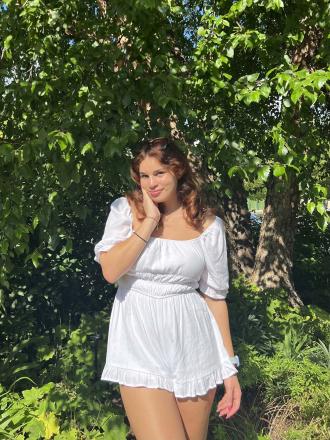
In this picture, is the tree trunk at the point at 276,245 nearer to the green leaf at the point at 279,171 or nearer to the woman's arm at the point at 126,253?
the green leaf at the point at 279,171

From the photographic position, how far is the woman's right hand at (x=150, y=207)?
2.23m

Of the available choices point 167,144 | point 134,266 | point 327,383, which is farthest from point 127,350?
point 327,383

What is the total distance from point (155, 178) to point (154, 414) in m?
1.04

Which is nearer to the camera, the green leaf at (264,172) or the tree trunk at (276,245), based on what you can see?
the green leaf at (264,172)

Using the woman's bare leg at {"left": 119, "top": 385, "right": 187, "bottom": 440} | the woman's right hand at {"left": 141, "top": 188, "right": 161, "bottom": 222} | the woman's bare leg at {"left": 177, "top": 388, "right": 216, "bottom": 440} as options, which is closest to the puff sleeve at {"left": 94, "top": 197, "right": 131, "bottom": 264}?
the woman's right hand at {"left": 141, "top": 188, "right": 161, "bottom": 222}

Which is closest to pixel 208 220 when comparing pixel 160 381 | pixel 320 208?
pixel 160 381

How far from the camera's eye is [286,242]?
22.5ft

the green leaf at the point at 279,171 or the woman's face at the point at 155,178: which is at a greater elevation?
the green leaf at the point at 279,171

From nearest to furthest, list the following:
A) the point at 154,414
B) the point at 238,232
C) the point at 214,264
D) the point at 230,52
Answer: the point at 154,414, the point at 214,264, the point at 230,52, the point at 238,232

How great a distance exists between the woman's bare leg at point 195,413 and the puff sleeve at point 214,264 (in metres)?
A: 0.48

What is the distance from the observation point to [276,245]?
678 cm

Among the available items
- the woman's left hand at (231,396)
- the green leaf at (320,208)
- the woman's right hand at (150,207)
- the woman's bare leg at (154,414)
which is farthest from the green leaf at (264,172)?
the woman's bare leg at (154,414)

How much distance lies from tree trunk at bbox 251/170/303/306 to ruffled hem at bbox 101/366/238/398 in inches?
179

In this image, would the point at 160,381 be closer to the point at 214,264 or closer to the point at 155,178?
the point at 214,264
